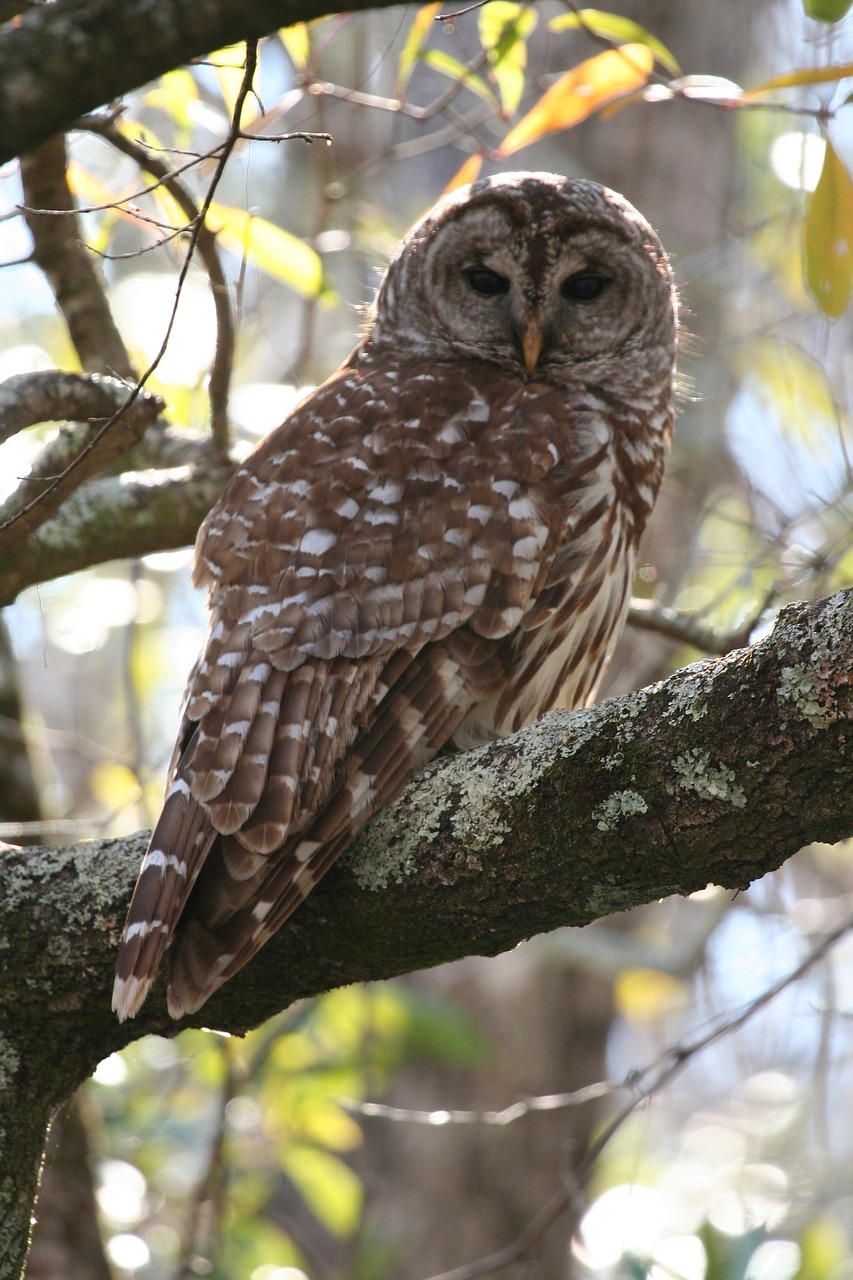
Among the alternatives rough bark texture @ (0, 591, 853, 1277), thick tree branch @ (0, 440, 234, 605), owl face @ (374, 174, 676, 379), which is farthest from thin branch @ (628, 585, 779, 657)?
rough bark texture @ (0, 591, 853, 1277)

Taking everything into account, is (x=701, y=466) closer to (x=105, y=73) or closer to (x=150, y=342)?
(x=150, y=342)

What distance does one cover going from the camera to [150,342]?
4.62m

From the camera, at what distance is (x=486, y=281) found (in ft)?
13.4

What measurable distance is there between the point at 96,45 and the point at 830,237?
1828mm

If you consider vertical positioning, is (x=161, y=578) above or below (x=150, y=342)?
below

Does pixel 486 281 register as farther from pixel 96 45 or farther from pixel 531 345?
pixel 96 45

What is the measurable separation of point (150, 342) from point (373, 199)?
426 centimetres

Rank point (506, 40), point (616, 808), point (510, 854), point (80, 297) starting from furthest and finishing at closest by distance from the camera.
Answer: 1. point (80, 297)
2. point (506, 40)
3. point (510, 854)
4. point (616, 808)

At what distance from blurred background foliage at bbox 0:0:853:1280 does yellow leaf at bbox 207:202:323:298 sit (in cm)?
1

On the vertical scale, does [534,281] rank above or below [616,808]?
above

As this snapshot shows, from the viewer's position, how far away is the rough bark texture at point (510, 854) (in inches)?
76.6

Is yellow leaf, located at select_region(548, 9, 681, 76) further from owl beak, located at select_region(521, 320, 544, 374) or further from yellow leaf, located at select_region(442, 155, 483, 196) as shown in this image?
owl beak, located at select_region(521, 320, 544, 374)

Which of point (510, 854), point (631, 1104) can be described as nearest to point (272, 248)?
point (510, 854)

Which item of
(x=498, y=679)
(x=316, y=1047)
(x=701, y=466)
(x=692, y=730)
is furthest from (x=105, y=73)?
(x=701, y=466)
